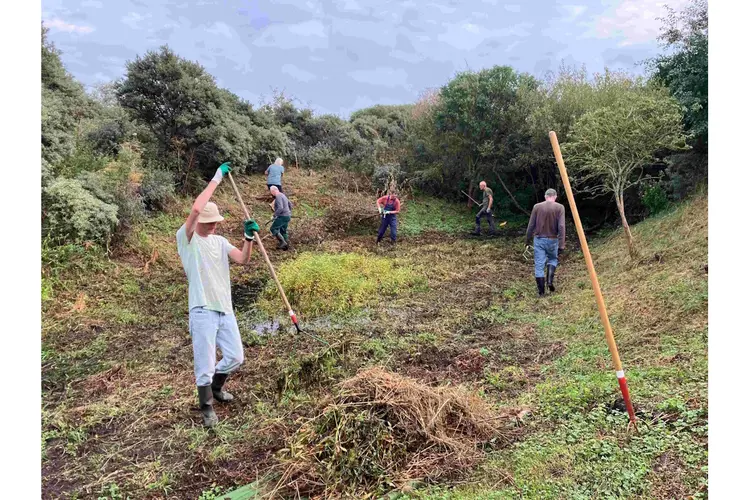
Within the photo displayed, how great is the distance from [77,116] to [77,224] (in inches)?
220

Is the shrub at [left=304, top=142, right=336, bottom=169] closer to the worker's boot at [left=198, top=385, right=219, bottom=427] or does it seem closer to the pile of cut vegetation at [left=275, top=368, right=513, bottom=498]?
the worker's boot at [left=198, top=385, right=219, bottom=427]

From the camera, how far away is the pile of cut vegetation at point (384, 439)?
118 inches

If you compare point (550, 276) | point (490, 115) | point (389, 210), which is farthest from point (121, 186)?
point (490, 115)

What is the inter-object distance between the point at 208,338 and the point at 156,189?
8.04 m

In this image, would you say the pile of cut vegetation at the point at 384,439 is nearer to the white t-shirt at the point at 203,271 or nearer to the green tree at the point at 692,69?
the white t-shirt at the point at 203,271

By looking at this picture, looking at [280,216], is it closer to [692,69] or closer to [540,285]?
[540,285]

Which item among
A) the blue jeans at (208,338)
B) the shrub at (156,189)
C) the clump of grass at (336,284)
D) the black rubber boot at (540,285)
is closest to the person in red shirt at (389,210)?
the clump of grass at (336,284)

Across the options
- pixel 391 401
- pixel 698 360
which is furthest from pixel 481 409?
pixel 698 360

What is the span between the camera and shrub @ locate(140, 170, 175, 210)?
10.6 m

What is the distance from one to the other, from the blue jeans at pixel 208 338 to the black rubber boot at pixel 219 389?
20 cm

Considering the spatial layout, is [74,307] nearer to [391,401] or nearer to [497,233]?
[391,401]

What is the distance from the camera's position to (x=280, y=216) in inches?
405

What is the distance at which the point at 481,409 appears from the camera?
3.58m

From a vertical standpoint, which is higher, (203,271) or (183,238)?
(183,238)
